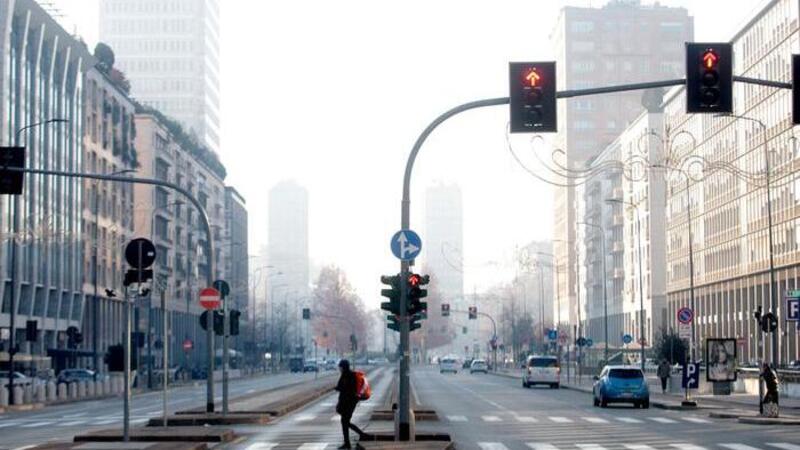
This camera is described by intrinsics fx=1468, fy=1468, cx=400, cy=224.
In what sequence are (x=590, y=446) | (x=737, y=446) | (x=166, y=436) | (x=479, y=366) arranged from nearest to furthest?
(x=737, y=446), (x=590, y=446), (x=166, y=436), (x=479, y=366)

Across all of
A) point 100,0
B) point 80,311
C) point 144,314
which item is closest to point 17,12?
point 80,311

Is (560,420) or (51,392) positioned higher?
(51,392)

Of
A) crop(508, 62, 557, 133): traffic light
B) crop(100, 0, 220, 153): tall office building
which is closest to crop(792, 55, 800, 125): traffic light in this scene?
crop(508, 62, 557, 133): traffic light

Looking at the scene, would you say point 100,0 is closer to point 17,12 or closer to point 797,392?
point 17,12

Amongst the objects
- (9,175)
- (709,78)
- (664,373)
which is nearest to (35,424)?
(9,175)

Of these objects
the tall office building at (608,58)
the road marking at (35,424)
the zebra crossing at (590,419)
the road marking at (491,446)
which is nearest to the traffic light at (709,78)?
the road marking at (491,446)

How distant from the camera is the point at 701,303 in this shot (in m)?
113

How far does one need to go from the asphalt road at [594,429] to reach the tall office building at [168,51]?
132 m

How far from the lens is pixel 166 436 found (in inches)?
1219

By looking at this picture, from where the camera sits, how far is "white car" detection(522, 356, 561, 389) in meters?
80.5

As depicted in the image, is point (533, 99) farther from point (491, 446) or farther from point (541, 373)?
point (541, 373)

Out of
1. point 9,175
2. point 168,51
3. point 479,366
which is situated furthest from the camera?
point 168,51

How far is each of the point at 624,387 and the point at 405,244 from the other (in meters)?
26.3

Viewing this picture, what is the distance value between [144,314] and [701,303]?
143 ft
